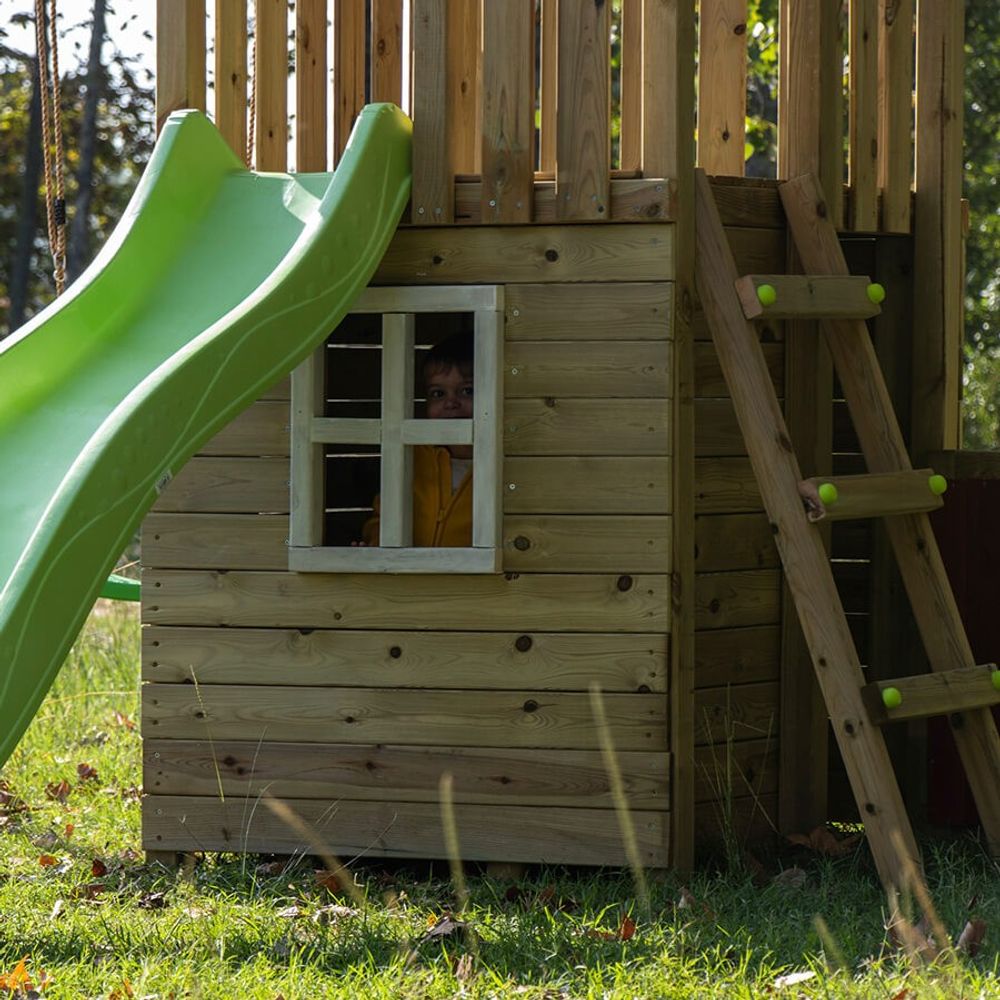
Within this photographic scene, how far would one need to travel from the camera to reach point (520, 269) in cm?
489

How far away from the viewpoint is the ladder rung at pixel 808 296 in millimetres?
4758

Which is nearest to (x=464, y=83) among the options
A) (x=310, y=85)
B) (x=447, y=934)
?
(x=310, y=85)

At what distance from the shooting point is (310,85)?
5.48 m

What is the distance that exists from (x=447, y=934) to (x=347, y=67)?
3.04 metres

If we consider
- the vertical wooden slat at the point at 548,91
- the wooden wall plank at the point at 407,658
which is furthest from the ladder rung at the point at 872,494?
the vertical wooden slat at the point at 548,91

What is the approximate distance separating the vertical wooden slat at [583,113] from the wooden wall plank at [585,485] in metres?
0.74

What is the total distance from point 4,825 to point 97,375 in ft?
6.46

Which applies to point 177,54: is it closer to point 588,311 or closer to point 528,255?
point 528,255

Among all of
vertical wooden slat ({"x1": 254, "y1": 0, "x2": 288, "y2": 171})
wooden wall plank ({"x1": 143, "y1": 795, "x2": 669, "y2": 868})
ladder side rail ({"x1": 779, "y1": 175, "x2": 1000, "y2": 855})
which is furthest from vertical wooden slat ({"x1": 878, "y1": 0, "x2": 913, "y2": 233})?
wooden wall plank ({"x1": 143, "y1": 795, "x2": 669, "y2": 868})

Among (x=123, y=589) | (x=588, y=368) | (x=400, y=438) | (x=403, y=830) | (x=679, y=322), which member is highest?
(x=679, y=322)

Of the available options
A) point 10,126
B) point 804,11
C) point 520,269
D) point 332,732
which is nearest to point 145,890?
point 332,732

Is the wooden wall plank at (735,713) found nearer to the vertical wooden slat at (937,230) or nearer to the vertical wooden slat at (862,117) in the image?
the vertical wooden slat at (937,230)

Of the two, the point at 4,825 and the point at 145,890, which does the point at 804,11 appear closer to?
the point at 145,890

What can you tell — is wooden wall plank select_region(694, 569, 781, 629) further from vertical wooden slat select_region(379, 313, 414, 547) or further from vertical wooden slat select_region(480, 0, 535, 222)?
vertical wooden slat select_region(480, 0, 535, 222)
